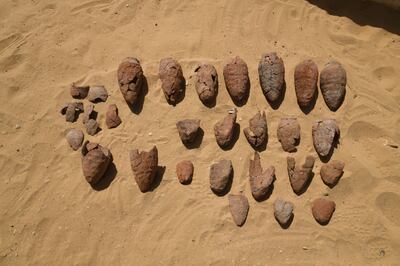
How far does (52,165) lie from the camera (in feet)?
10.5

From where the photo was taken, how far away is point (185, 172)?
120 inches

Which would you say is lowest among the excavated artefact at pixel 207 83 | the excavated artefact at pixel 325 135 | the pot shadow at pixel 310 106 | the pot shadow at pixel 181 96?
the excavated artefact at pixel 325 135

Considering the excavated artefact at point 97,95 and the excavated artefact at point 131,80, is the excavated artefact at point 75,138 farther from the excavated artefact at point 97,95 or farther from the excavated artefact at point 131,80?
the excavated artefact at point 131,80

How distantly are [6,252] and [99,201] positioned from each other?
73cm

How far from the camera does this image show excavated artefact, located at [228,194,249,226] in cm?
290

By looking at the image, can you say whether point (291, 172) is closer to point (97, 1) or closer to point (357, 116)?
point (357, 116)

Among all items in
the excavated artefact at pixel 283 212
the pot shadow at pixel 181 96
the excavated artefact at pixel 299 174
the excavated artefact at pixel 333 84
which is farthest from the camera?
the pot shadow at pixel 181 96

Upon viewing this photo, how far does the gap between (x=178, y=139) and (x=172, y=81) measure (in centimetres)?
47

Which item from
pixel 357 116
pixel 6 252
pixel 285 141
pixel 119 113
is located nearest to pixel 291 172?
pixel 285 141

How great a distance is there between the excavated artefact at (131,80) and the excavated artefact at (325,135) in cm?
142

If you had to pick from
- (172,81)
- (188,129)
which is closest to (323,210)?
(188,129)

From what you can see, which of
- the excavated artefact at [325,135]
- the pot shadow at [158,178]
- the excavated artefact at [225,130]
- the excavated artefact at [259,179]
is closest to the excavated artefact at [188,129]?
the excavated artefact at [225,130]

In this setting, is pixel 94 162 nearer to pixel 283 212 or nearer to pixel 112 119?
pixel 112 119

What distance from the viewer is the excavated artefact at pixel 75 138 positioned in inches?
127
